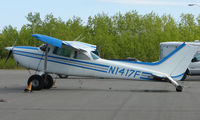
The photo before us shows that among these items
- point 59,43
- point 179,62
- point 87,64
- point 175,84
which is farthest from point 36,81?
point 179,62

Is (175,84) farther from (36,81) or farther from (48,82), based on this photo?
(36,81)

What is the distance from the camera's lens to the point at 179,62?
54.2 feet

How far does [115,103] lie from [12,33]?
77.9m

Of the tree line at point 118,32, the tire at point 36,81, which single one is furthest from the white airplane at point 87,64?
the tree line at point 118,32

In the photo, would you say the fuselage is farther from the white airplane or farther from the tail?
the tail

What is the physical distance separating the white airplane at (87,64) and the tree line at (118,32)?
49269mm

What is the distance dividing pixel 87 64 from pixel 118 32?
6395 centimetres

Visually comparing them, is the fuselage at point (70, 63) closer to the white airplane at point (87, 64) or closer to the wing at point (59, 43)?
the white airplane at point (87, 64)

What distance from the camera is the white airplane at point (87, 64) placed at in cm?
1650

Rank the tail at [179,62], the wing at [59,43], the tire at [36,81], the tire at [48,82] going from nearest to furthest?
the wing at [59,43], the tail at [179,62], the tire at [36,81], the tire at [48,82]

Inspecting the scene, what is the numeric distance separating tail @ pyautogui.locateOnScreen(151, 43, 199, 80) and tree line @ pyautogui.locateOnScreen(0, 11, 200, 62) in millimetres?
49517

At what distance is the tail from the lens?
16391mm

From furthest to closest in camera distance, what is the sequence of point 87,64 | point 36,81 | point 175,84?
point 87,64, point 36,81, point 175,84

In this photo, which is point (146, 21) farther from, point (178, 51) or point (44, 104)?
point (44, 104)
